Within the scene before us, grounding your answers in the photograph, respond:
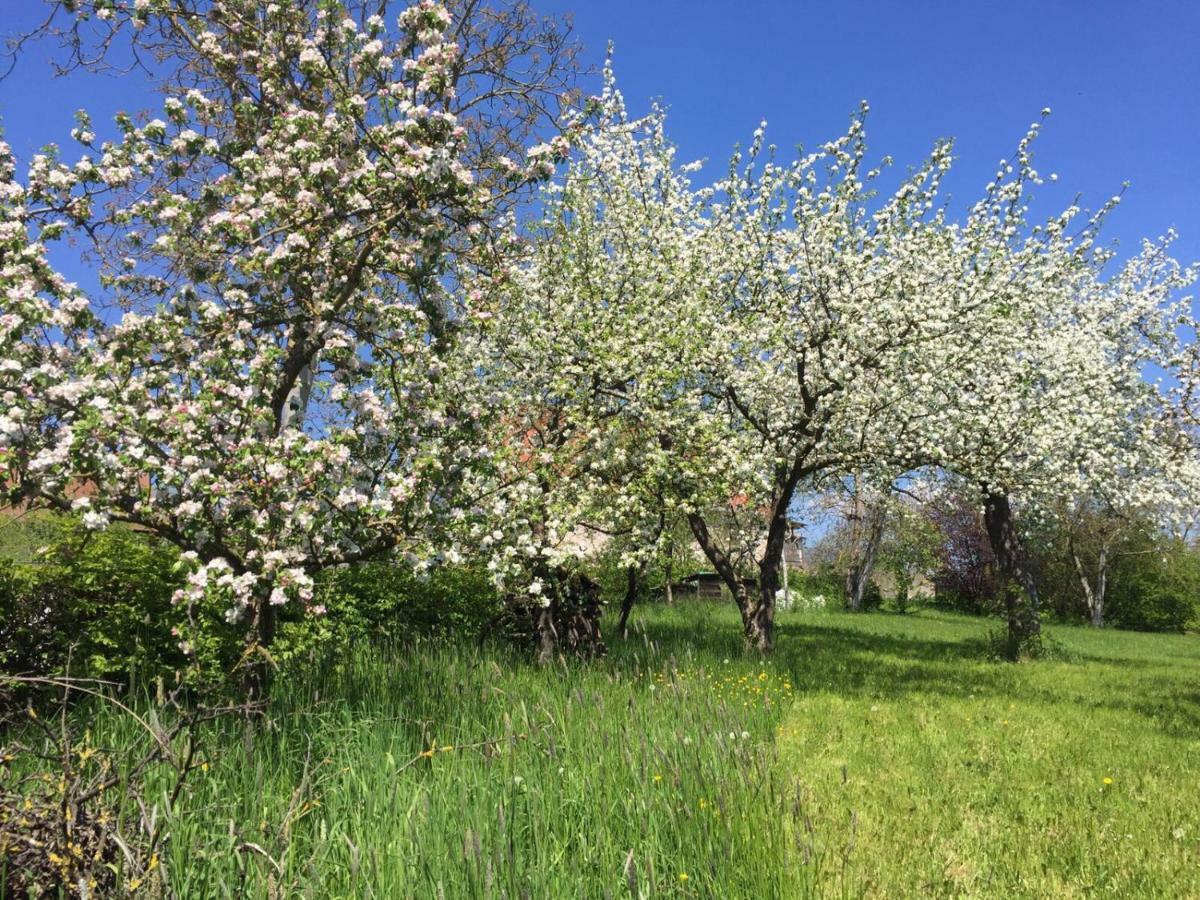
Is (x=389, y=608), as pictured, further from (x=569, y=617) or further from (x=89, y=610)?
(x=89, y=610)

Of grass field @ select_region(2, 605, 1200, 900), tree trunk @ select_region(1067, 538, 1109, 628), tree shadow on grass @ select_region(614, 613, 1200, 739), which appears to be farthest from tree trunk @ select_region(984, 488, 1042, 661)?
tree trunk @ select_region(1067, 538, 1109, 628)

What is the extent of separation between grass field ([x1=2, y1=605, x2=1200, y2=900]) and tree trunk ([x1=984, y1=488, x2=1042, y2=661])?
19.9 ft

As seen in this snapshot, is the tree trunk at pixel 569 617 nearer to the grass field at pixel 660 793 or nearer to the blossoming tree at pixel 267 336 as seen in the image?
the grass field at pixel 660 793

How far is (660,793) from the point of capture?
4676mm

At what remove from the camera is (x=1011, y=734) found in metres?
8.99

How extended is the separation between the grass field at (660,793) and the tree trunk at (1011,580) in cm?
606

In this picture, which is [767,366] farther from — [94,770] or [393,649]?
[94,770]

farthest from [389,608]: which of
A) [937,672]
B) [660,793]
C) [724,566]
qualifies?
[937,672]

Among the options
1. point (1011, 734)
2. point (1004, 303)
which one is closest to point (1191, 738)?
point (1011, 734)

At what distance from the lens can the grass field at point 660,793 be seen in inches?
145

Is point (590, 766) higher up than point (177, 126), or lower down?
lower down

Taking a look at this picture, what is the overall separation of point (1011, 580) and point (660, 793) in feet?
51.2

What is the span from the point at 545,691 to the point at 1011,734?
584 cm

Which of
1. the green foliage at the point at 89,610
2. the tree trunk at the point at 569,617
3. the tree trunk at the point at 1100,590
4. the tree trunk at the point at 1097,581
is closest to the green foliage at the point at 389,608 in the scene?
the tree trunk at the point at 569,617
